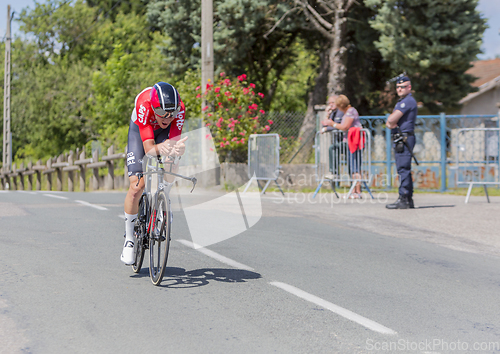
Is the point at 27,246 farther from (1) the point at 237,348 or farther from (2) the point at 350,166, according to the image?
(2) the point at 350,166

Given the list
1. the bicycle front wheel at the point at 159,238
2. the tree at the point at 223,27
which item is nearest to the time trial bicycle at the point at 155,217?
the bicycle front wheel at the point at 159,238

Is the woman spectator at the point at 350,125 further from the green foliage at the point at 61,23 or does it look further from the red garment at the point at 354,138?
the green foliage at the point at 61,23

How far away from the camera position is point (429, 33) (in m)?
17.7

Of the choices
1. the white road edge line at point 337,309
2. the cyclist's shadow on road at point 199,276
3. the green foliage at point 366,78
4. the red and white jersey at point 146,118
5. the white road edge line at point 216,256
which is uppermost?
the green foliage at point 366,78

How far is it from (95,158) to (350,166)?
12072 millimetres

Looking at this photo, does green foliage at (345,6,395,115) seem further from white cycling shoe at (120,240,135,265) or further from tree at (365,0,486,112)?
white cycling shoe at (120,240,135,265)

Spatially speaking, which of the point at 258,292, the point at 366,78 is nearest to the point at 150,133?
the point at 258,292

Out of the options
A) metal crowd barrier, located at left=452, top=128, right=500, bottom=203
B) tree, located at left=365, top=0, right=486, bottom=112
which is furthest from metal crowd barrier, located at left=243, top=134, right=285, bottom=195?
tree, located at left=365, top=0, right=486, bottom=112

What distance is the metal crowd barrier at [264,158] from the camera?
1448 cm

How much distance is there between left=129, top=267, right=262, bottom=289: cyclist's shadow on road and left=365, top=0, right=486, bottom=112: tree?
45.4ft

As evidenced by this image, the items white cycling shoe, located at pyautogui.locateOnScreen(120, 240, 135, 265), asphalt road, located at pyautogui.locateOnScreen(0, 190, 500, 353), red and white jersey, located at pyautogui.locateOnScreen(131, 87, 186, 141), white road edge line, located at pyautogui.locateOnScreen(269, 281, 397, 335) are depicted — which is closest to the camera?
asphalt road, located at pyautogui.locateOnScreen(0, 190, 500, 353)

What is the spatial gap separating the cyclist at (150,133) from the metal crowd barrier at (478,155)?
29.8ft

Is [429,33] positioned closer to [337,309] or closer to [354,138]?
[354,138]

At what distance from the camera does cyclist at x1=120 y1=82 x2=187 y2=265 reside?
4957 millimetres
